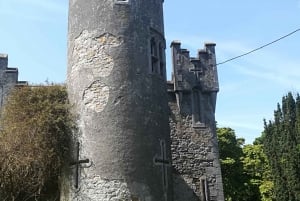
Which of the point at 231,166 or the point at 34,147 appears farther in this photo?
the point at 231,166

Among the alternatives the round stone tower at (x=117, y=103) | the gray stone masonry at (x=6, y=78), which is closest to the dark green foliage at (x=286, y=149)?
the round stone tower at (x=117, y=103)

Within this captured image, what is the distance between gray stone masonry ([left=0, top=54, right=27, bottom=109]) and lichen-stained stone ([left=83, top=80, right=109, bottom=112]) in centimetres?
529

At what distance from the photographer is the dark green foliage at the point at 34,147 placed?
1084cm

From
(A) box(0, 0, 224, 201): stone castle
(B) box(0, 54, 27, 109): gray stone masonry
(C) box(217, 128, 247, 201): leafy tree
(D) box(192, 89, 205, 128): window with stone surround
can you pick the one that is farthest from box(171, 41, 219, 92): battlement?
(C) box(217, 128, 247, 201): leafy tree

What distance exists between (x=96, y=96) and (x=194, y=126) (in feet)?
17.9

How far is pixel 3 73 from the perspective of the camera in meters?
15.5

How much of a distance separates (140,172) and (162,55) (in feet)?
12.8

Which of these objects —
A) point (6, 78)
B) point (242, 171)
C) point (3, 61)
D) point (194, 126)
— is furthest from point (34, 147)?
point (242, 171)

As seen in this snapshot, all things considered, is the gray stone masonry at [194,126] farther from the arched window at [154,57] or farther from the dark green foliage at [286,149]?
the dark green foliage at [286,149]

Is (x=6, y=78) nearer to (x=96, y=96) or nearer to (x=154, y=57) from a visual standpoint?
(x=96, y=96)

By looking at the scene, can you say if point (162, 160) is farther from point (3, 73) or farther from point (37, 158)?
point (3, 73)

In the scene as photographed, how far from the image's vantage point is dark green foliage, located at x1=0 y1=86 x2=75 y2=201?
10.8m

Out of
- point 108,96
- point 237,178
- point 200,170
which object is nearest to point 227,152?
point 237,178

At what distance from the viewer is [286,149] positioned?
65.5ft
